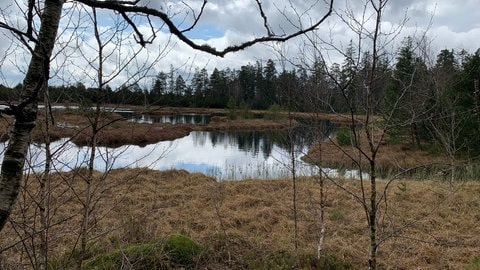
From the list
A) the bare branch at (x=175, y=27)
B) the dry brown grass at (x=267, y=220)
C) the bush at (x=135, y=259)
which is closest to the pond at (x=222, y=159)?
the dry brown grass at (x=267, y=220)

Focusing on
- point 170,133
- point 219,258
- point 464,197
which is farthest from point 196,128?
point 219,258

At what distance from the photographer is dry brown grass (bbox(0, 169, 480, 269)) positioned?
15.2ft

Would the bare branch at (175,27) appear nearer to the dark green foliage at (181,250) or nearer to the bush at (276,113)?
the dark green foliage at (181,250)

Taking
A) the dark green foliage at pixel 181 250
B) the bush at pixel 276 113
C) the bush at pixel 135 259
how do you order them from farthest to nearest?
the bush at pixel 276 113
the dark green foliage at pixel 181 250
the bush at pixel 135 259

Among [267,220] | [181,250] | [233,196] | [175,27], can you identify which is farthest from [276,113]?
[175,27]

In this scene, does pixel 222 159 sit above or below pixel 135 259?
below

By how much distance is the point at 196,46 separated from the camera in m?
1.14

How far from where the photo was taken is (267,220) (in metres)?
6.53

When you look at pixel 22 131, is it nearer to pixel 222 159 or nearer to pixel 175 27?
pixel 175 27

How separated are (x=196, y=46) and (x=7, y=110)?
540mm

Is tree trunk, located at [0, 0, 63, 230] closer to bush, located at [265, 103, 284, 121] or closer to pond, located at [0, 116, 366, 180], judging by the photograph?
bush, located at [265, 103, 284, 121]

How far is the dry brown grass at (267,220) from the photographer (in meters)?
4.64

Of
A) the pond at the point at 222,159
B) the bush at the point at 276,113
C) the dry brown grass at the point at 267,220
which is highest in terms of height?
the bush at the point at 276,113

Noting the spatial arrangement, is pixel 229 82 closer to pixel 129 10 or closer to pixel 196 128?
pixel 196 128
